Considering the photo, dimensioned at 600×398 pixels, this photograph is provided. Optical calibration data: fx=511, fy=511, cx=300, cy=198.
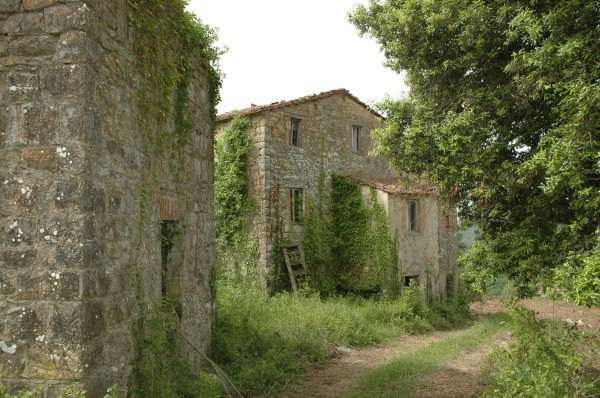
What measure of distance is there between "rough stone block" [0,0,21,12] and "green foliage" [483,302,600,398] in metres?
5.40

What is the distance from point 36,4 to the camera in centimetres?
381

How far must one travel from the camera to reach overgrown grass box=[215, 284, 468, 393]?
7246 millimetres

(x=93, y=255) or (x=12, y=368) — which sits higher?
(x=93, y=255)

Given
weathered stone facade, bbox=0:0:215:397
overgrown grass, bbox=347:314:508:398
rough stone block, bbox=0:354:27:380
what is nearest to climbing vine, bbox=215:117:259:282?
overgrown grass, bbox=347:314:508:398

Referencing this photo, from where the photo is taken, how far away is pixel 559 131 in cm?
537

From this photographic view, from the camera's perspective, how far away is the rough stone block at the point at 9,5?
12.5 ft

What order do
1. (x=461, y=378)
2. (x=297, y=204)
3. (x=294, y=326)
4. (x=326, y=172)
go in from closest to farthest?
1. (x=461, y=378)
2. (x=294, y=326)
3. (x=297, y=204)
4. (x=326, y=172)

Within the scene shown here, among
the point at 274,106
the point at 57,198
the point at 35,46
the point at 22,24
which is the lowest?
the point at 57,198

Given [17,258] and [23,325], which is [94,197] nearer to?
[17,258]

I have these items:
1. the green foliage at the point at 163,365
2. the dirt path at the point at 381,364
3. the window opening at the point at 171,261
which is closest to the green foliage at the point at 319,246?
the dirt path at the point at 381,364

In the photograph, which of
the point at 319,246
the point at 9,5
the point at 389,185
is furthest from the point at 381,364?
the point at 9,5

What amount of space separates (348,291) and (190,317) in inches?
388

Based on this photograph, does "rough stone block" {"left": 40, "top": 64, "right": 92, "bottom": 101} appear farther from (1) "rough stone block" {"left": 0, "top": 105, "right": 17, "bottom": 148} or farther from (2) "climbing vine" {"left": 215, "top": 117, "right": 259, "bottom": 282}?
(2) "climbing vine" {"left": 215, "top": 117, "right": 259, "bottom": 282}

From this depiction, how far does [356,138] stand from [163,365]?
527 inches
